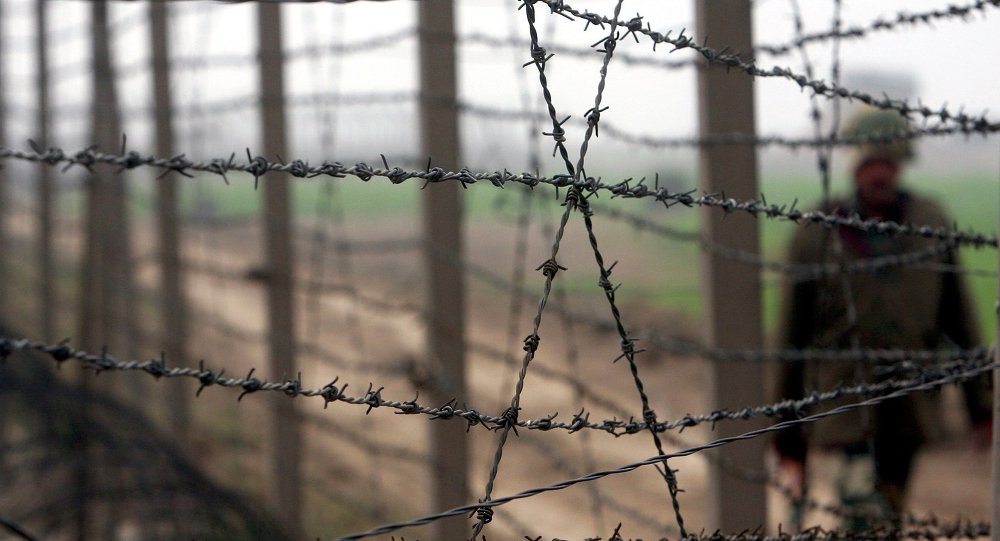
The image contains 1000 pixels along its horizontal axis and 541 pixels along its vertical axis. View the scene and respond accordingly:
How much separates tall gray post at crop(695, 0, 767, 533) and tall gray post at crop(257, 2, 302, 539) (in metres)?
1.83

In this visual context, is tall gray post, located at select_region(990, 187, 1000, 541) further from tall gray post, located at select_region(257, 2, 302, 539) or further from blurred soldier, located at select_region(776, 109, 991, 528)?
tall gray post, located at select_region(257, 2, 302, 539)

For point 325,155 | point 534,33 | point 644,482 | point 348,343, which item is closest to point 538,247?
point 348,343

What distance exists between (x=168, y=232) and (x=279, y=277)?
1317 millimetres

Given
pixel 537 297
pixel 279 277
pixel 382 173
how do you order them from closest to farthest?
pixel 382 173 → pixel 537 297 → pixel 279 277

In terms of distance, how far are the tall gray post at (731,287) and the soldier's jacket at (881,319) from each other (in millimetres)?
687

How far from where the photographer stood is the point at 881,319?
332 cm

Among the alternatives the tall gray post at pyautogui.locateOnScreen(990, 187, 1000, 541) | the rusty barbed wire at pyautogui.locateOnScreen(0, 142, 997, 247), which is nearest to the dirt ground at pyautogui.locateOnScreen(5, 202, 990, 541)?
the rusty barbed wire at pyautogui.locateOnScreen(0, 142, 997, 247)

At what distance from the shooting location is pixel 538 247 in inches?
977

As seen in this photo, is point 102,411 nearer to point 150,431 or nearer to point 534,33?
point 150,431

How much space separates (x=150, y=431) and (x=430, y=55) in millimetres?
1255

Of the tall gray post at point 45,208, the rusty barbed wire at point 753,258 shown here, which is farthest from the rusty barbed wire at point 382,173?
the tall gray post at point 45,208

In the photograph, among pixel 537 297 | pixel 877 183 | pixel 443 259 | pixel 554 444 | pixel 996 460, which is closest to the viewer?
pixel 996 460

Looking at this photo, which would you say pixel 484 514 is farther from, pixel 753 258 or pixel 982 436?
pixel 982 436

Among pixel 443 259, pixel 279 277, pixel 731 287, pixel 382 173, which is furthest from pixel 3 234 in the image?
pixel 382 173
